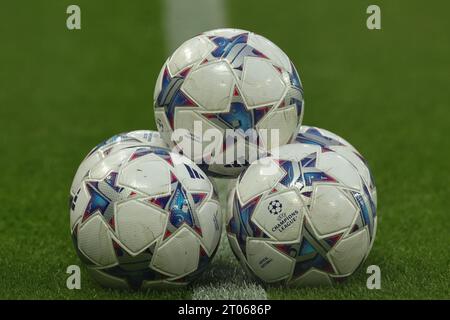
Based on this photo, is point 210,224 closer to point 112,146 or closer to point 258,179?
point 258,179

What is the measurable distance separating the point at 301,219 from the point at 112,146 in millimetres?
1490

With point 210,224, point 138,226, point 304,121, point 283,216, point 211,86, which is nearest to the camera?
point 138,226

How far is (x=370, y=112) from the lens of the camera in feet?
44.2

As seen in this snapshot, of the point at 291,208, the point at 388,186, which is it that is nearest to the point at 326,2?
the point at 388,186

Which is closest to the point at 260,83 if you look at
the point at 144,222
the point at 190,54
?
the point at 190,54

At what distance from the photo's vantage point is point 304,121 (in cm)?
1289

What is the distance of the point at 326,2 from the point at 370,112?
22.1ft

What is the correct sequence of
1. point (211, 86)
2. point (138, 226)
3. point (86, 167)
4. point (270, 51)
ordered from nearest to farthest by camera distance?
1. point (138, 226)
2. point (211, 86)
3. point (86, 167)
4. point (270, 51)

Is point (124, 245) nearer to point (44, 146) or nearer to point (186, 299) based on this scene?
point (186, 299)

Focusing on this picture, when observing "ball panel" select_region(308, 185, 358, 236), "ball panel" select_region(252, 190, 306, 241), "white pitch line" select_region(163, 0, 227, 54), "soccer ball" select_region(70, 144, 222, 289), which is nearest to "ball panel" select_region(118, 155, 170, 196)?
"soccer ball" select_region(70, 144, 222, 289)

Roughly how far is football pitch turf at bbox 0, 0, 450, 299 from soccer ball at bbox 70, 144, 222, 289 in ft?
0.60

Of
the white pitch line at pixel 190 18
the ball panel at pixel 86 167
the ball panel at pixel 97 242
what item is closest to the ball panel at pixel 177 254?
the ball panel at pixel 97 242

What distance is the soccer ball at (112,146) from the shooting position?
7367 mm

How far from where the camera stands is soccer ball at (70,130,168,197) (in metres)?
7.37
